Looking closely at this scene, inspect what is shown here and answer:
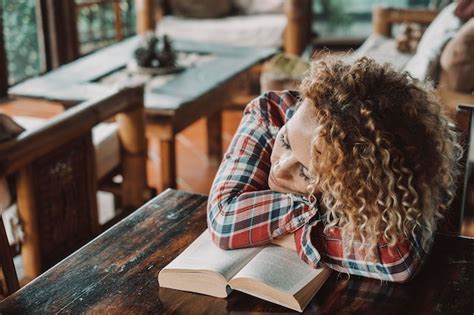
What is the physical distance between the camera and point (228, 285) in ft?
4.13

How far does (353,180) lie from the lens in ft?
3.89

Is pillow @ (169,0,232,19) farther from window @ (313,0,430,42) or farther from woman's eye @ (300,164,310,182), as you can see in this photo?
woman's eye @ (300,164,310,182)

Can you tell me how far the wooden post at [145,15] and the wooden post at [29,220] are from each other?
9.41 feet

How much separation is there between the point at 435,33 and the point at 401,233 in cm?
267

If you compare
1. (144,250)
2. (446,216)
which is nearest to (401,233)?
(446,216)

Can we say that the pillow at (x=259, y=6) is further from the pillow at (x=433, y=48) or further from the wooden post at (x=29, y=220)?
the wooden post at (x=29, y=220)

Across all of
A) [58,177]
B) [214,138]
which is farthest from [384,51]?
[58,177]

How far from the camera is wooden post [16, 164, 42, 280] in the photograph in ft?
7.56

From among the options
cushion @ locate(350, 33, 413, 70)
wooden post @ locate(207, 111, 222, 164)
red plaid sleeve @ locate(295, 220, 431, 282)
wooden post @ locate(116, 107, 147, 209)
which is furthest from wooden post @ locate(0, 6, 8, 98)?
red plaid sleeve @ locate(295, 220, 431, 282)

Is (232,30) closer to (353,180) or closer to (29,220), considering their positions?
(29,220)

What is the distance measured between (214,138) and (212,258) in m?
2.74

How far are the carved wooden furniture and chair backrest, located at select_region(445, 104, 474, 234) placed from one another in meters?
1.24

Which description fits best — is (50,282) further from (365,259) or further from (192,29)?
(192,29)

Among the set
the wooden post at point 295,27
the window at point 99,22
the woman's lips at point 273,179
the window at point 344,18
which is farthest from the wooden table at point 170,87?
the window at point 344,18
